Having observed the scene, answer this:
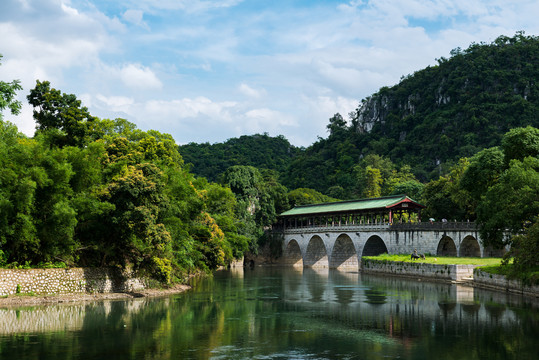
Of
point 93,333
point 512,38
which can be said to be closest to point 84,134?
point 93,333

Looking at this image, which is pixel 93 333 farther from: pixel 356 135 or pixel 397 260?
pixel 356 135

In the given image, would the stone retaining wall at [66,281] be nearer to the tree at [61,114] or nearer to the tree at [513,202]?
the tree at [61,114]

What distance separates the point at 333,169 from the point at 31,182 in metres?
110

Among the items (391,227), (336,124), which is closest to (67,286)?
(391,227)

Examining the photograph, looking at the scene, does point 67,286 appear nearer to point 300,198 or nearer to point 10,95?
point 10,95

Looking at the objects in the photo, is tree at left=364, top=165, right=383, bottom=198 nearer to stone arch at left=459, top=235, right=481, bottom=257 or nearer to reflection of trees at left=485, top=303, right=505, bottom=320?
stone arch at left=459, top=235, right=481, bottom=257

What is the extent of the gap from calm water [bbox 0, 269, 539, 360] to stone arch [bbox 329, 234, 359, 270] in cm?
3870

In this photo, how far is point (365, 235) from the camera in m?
68.9

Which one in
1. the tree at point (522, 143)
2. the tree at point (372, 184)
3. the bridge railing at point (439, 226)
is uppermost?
the tree at point (372, 184)

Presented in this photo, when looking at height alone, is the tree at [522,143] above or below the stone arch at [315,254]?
above

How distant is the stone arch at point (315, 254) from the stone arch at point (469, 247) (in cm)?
2525

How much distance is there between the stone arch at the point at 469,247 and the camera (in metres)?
58.4

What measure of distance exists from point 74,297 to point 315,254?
5533 centimetres

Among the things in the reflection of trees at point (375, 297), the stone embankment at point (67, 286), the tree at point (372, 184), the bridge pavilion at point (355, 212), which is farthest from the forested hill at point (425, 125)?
the stone embankment at point (67, 286)
